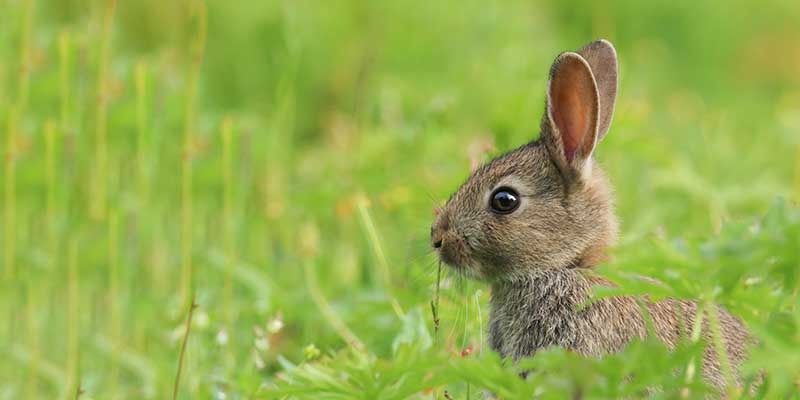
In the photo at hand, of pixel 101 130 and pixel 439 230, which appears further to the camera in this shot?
pixel 101 130

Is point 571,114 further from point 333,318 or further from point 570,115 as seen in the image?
point 333,318

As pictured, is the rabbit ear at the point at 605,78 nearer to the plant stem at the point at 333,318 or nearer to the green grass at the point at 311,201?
the green grass at the point at 311,201

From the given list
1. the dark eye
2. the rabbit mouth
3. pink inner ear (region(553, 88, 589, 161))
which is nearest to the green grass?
the rabbit mouth

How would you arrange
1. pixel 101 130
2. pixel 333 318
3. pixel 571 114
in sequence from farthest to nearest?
pixel 101 130 → pixel 333 318 → pixel 571 114

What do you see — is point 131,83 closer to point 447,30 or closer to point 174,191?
point 174,191

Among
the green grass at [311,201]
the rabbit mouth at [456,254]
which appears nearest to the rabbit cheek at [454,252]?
the rabbit mouth at [456,254]

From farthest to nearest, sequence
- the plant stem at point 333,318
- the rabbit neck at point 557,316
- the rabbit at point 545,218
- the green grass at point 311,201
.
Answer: the plant stem at point 333,318
the rabbit at point 545,218
the rabbit neck at point 557,316
the green grass at point 311,201

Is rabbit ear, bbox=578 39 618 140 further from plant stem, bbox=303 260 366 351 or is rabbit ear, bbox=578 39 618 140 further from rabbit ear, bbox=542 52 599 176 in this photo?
plant stem, bbox=303 260 366 351

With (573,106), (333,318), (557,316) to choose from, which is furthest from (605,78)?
(333,318)
